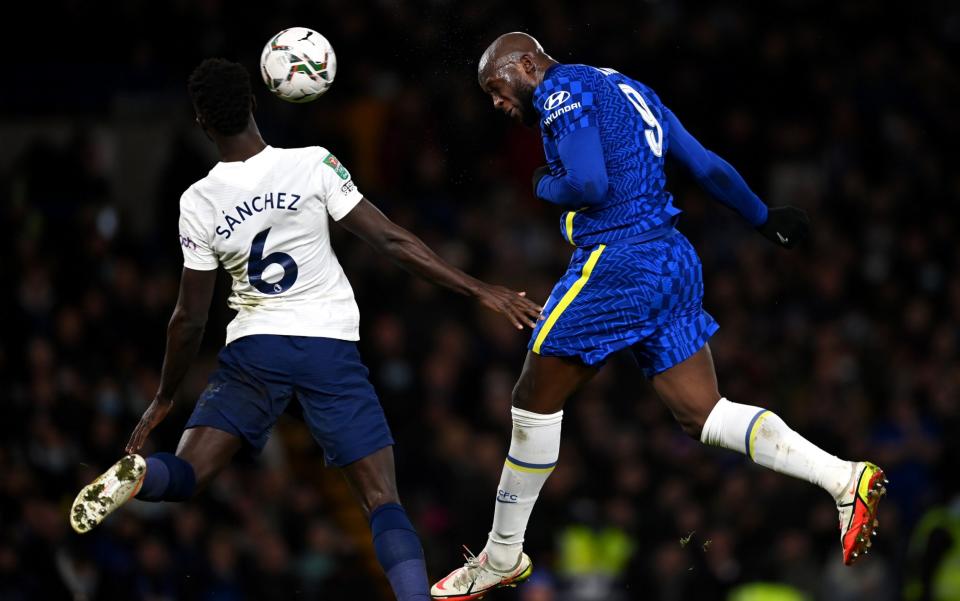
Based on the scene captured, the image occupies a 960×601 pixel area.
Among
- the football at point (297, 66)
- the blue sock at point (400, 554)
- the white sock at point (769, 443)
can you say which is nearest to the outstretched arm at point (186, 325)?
the football at point (297, 66)

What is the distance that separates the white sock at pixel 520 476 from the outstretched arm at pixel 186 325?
4.42 ft

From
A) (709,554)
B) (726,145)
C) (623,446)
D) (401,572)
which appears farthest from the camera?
(726,145)

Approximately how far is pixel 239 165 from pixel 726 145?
8883mm

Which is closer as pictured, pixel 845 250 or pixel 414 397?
pixel 414 397

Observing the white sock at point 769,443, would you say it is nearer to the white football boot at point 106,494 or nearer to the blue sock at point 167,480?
the blue sock at point 167,480

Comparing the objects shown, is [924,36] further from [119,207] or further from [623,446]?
[119,207]

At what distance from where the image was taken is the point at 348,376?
19.3ft

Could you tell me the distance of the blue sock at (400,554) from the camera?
562 centimetres

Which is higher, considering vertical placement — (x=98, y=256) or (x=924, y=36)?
(x=98, y=256)

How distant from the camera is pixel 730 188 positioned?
6223mm

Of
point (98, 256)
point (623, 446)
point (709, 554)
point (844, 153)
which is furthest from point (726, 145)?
point (98, 256)

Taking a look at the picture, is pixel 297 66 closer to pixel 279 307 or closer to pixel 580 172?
pixel 279 307

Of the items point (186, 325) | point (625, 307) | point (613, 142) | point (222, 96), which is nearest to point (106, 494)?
point (186, 325)

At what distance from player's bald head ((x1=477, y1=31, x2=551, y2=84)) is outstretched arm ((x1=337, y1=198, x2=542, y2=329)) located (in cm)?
79
